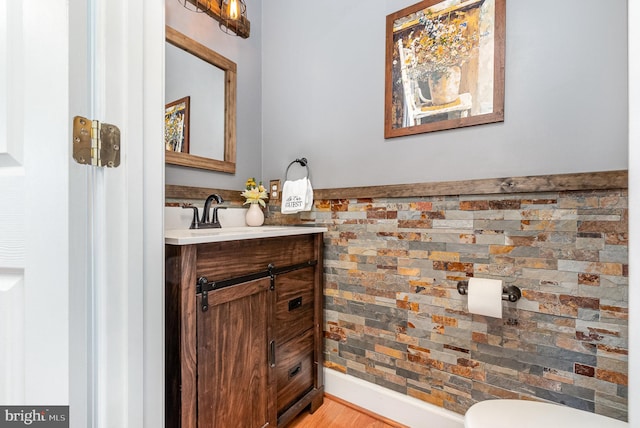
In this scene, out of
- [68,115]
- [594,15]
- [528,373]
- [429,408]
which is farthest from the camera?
[429,408]

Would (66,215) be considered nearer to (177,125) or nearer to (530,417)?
(177,125)

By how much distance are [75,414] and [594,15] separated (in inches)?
81.3

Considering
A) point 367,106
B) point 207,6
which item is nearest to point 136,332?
point 367,106

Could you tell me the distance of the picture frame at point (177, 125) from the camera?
147cm

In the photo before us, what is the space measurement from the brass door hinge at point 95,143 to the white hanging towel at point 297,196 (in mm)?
1074

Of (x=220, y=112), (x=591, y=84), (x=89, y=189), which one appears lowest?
(x=89, y=189)

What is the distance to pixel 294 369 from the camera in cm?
142

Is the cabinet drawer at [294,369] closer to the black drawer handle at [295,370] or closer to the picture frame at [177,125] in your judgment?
the black drawer handle at [295,370]

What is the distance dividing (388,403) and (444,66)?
173 centimetres

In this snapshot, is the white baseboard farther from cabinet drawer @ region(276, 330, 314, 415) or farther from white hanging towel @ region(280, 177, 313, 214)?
white hanging towel @ region(280, 177, 313, 214)

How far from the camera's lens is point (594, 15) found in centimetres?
105

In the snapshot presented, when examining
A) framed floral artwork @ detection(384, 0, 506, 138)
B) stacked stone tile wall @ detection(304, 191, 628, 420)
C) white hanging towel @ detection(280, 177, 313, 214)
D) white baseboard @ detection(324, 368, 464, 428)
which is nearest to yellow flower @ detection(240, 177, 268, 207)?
white hanging towel @ detection(280, 177, 313, 214)

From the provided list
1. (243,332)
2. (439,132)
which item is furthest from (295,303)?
(439,132)

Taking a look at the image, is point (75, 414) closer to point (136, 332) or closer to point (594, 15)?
point (136, 332)
